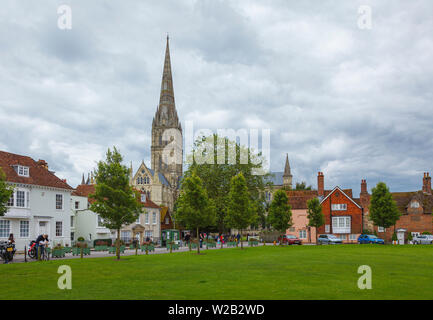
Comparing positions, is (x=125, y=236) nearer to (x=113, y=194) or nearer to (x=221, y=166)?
(x=221, y=166)

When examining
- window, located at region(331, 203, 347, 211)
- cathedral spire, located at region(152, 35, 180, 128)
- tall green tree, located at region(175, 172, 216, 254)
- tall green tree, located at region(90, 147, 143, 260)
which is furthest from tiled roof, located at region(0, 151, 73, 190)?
cathedral spire, located at region(152, 35, 180, 128)

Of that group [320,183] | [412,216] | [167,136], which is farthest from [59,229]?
[167,136]

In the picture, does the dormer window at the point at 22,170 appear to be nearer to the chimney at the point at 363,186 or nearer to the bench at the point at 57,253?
the bench at the point at 57,253

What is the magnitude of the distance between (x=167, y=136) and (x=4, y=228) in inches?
4264

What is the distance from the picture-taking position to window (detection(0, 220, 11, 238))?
35719 mm

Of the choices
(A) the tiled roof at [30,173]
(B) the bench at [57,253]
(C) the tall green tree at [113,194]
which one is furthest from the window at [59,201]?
(C) the tall green tree at [113,194]

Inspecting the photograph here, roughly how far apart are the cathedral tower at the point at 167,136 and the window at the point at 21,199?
313 feet

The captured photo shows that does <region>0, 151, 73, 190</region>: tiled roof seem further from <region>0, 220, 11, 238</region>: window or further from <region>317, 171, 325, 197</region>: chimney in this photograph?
<region>317, 171, 325, 197</region>: chimney

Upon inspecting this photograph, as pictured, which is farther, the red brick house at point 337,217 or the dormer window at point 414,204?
the dormer window at point 414,204

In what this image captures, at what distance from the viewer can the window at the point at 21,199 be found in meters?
37.2

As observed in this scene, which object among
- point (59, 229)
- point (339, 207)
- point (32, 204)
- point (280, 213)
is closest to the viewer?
point (32, 204)

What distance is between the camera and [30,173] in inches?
1577

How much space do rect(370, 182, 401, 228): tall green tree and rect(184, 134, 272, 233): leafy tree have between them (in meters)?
16.7
